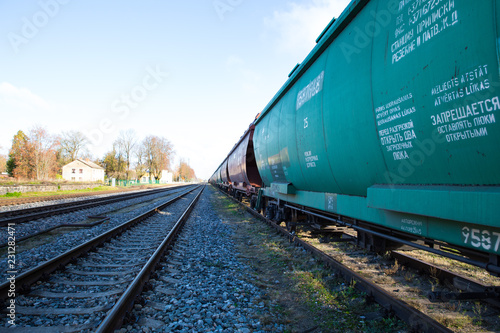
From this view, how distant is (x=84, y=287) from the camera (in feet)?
12.0

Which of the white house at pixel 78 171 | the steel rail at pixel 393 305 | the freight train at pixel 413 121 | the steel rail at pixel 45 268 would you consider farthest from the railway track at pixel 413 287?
the white house at pixel 78 171

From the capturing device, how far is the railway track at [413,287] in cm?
227

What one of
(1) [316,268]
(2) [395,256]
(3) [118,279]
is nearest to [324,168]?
(1) [316,268]

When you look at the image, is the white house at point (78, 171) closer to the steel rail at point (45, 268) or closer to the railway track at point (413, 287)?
the steel rail at point (45, 268)

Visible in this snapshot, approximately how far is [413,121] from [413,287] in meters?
2.47

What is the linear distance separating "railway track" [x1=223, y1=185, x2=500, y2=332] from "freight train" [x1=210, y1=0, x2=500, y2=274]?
417mm

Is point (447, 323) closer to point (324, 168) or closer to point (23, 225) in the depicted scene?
point (324, 168)

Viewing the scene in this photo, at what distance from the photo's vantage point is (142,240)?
6.52 meters

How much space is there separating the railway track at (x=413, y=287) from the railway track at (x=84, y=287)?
2.92 meters

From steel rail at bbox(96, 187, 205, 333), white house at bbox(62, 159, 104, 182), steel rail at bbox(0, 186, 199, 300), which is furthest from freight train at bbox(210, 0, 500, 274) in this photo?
white house at bbox(62, 159, 104, 182)

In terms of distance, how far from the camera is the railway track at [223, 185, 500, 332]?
227 centimetres

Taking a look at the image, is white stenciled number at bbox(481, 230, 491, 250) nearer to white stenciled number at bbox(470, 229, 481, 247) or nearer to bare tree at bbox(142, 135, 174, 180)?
white stenciled number at bbox(470, 229, 481, 247)

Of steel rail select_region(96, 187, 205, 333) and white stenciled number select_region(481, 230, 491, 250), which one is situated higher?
white stenciled number select_region(481, 230, 491, 250)

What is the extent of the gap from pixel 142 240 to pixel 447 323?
6204 millimetres
